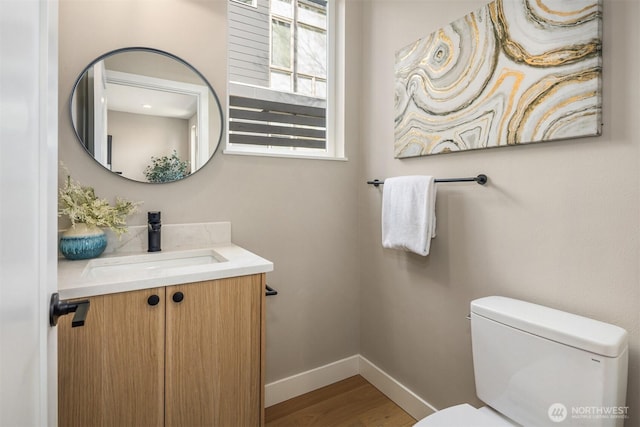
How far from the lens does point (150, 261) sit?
4.56 ft

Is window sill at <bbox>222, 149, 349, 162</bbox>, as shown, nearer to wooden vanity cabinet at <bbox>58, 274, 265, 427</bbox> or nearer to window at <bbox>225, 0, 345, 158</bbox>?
window at <bbox>225, 0, 345, 158</bbox>

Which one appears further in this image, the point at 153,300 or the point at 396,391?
the point at 396,391

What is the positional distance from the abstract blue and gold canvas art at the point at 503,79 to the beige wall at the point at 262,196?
0.51 metres

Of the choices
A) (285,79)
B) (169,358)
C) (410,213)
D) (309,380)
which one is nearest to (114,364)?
(169,358)

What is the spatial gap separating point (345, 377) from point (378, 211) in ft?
3.49

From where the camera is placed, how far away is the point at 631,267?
960 millimetres

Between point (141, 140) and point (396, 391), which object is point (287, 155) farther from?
point (396, 391)

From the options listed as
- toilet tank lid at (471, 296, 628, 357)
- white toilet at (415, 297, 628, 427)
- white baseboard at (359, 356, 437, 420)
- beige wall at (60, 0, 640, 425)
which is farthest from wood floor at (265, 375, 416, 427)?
toilet tank lid at (471, 296, 628, 357)

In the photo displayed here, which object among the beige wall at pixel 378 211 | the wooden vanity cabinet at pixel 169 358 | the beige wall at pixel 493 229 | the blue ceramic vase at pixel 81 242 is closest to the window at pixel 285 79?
the beige wall at pixel 378 211

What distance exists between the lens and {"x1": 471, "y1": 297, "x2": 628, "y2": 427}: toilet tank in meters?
0.87

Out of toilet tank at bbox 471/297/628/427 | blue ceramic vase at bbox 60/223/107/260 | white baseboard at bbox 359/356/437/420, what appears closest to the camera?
toilet tank at bbox 471/297/628/427

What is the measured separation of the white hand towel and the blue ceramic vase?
1272mm

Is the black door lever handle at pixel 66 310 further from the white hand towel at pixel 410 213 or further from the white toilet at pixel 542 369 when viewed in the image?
the white hand towel at pixel 410 213

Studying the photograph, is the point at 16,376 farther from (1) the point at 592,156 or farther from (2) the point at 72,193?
(1) the point at 592,156
